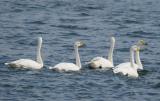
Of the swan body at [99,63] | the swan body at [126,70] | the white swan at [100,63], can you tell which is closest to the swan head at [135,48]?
the white swan at [100,63]

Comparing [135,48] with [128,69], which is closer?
[128,69]

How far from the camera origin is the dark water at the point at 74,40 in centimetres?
2797

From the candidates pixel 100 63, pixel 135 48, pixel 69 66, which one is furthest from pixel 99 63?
pixel 135 48

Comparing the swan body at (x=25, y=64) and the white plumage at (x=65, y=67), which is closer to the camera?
the white plumage at (x=65, y=67)

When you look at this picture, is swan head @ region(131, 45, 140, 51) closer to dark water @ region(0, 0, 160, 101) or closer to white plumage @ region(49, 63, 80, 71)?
dark water @ region(0, 0, 160, 101)

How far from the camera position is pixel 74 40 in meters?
37.5

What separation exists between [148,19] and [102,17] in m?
2.12

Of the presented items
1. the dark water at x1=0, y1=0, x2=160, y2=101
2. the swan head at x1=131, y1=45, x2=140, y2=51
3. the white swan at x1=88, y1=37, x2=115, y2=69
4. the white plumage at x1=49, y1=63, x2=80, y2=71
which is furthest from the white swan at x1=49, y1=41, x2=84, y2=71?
the swan head at x1=131, y1=45, x2=140, y2=51

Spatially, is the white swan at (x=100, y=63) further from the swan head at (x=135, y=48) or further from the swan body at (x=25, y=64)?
the swan body at (x=25, y=64)

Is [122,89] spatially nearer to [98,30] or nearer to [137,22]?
[98,30]

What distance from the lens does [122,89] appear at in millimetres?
28453

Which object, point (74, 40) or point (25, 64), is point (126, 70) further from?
point (74, 40)

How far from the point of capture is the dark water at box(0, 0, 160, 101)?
28.0 metres

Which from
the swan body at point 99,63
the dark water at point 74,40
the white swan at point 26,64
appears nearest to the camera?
the dark water at point 74,40
